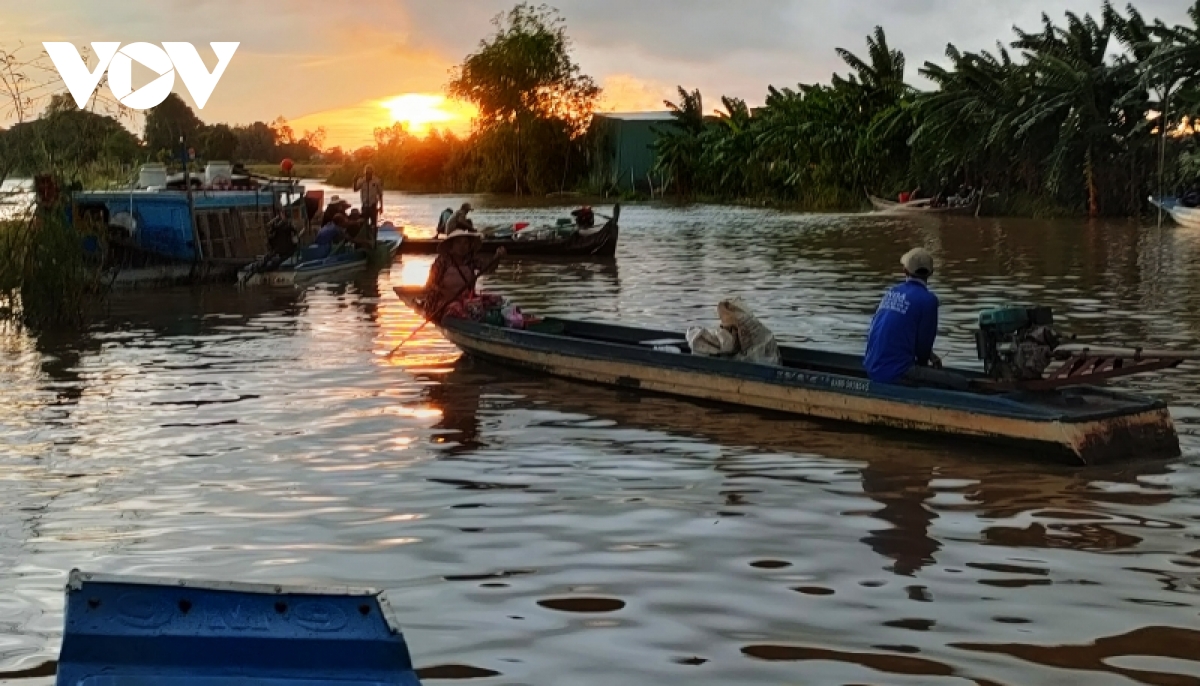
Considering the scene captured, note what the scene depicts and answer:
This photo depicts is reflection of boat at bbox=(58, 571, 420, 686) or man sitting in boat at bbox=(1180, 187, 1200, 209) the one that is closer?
reflection of boat at bbox=(58, 571, 420, 686)

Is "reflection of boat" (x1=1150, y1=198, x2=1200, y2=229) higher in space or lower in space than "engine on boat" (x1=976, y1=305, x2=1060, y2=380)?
higher

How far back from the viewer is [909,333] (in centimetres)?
902

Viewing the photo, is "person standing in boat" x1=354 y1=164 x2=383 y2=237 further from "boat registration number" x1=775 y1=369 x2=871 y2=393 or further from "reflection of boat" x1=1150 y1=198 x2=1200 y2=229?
"reflection of boat" x1=1150 y1=198 x2=1200 y2=229

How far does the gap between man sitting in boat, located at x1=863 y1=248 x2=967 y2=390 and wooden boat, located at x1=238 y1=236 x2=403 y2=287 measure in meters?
13.7

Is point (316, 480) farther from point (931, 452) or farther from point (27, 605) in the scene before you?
point (931, 452)

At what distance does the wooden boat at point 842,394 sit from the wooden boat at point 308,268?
912 centimetres

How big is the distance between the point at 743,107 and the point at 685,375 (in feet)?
134

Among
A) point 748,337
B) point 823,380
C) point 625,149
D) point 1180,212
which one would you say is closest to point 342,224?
point 748,337

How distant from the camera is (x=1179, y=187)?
3234cm

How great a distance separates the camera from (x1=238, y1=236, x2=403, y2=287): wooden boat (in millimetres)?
21250

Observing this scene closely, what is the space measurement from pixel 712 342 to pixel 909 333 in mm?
1953

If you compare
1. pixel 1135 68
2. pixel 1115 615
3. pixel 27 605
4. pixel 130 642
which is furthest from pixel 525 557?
pixel 1135 68

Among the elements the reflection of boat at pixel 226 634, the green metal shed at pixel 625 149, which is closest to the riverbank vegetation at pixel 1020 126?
the green metal shed at pixel 625 149

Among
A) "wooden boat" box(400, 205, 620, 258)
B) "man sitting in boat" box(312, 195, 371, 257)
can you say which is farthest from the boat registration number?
"wooden boat" box(400, 205, 620, 258)
